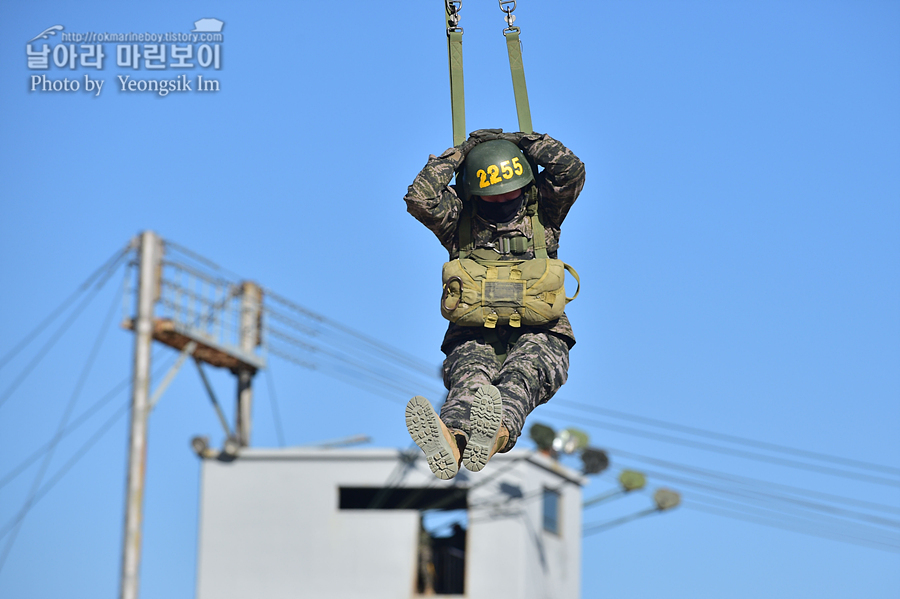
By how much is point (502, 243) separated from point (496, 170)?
0.87 m

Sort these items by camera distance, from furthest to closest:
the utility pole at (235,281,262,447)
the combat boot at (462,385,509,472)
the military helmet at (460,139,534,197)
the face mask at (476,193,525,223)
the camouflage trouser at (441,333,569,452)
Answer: the utility pole at (235,281,262,447), the face mask at (476,193,525,223), the military helmet at (460,139,534,197), the camouflage trouser at (441,333,569,452), the combat boot at (462,385,509,472)

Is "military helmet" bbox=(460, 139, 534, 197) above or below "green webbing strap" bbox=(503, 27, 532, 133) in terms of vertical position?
below

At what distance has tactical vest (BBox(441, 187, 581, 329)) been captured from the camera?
1358cm

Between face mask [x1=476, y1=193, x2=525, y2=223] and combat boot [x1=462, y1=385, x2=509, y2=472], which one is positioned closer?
combat boot [x1=462, y1=385, x2=509, y2=472]

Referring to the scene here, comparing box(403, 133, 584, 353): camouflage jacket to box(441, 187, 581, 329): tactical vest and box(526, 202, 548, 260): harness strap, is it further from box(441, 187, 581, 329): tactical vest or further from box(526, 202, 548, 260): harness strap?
box(441, 187, 581, 329): tactical vest

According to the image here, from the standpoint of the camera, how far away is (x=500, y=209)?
13930 mm

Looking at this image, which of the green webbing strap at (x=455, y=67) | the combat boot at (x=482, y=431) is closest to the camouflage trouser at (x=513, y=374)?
the combat boot at (x=482, y=431)

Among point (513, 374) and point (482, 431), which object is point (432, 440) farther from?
point (513, 374)

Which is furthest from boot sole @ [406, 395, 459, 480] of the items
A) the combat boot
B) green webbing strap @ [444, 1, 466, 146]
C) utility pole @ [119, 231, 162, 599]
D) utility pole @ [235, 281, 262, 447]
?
utility pole @ [235, 281, 262, 447]

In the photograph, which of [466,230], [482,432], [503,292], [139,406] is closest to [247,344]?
[139,406]

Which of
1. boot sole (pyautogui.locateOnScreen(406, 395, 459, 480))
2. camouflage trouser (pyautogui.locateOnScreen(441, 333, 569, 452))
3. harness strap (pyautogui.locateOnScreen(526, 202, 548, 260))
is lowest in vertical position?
boot sole (pyautogui.locateOnScreen(406, 395, 459, 480))

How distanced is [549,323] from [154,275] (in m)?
29.4

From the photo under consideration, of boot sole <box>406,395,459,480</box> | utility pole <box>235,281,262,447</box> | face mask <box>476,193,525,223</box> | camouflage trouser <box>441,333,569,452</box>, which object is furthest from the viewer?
utility pole <box>235,281,262,447</box>

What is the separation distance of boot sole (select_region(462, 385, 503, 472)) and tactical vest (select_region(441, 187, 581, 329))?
66.5 inches
